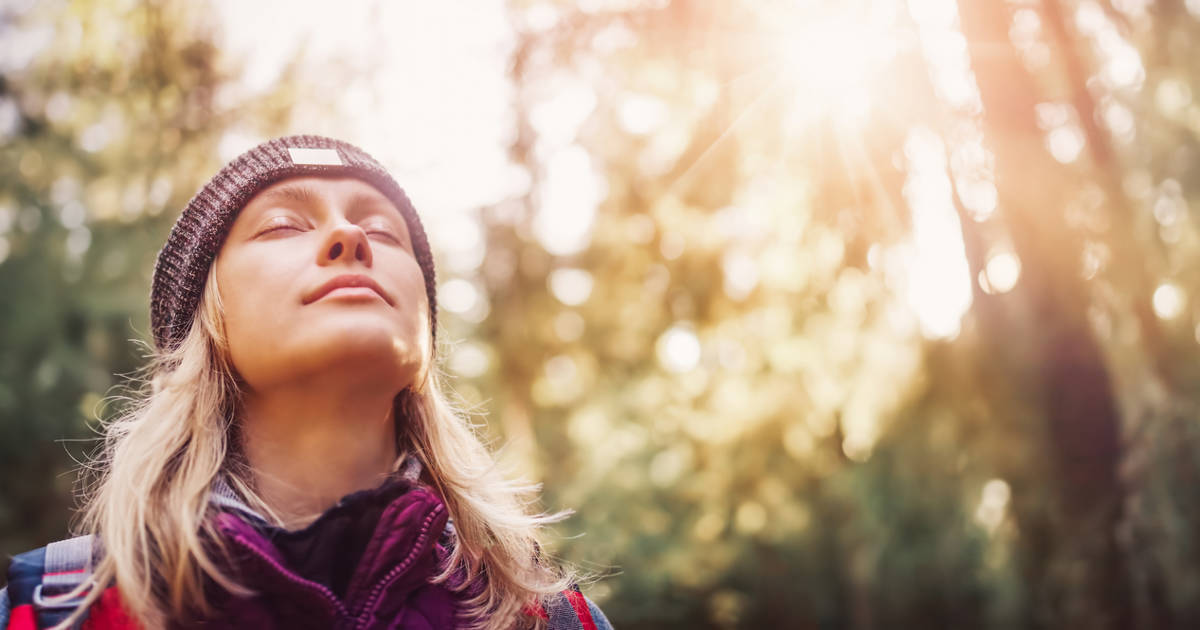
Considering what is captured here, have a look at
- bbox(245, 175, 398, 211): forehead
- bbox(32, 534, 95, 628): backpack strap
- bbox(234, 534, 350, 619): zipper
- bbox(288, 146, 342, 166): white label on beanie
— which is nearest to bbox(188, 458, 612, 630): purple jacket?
bbox(234, 534, 350, 619): zipper

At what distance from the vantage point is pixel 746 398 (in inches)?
266

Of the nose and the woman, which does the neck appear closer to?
the woman

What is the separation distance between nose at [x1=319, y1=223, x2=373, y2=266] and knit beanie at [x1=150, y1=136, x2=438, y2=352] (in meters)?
0.24

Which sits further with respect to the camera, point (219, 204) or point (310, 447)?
point (219, 204)

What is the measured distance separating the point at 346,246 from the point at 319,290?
0.11 m

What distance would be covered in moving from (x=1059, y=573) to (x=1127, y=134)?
266 centimetres

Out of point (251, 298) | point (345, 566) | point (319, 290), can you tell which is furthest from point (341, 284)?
point (345, 566)

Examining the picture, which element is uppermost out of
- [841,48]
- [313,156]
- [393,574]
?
[841,48]

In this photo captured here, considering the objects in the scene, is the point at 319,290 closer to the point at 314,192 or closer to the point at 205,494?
the point at 314,192

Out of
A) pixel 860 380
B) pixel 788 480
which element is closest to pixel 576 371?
pixel 788 480

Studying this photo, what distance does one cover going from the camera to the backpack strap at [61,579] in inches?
57.4

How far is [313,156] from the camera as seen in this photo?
1914 mm

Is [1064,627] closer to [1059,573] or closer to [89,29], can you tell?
[1059,573]

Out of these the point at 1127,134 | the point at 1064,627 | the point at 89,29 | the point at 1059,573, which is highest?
the point at 89,29
